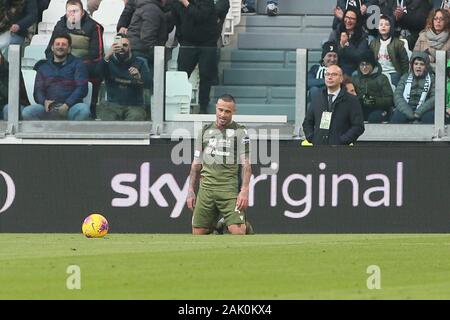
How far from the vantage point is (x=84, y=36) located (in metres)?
22.9

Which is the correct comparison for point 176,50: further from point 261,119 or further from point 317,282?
point 317,282

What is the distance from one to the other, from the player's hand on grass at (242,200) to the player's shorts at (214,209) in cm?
16

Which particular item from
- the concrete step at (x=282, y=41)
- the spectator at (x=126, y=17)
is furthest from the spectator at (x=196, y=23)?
the concrete step at (x=282, y=41)

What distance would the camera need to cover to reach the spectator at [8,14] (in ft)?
80.1

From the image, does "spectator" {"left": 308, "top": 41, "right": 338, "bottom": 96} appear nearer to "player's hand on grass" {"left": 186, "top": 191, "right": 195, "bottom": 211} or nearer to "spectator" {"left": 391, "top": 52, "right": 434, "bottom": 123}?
"spectator" {"left": 391, "top": 52, "right": 434, "bottom": 123}

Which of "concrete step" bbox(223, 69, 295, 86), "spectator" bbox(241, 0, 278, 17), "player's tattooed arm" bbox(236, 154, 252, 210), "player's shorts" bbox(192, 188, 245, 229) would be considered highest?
"spectator" bbox(241, 0, 278, 17)

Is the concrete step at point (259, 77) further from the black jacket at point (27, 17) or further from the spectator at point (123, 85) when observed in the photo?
the black jacket at point (27, 17)

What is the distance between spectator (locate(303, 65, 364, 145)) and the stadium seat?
2053mm

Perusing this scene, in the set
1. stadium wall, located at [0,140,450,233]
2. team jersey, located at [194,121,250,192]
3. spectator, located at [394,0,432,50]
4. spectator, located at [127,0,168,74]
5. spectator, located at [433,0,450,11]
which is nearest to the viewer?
team jersey, located at [194,121,250,192]

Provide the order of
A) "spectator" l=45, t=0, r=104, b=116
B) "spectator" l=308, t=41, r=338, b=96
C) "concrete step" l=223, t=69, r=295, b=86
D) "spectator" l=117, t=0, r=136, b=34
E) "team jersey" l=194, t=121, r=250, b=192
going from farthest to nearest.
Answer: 1. "spectator" l=117, t=0, r=136, b=34
2. "concrete step" l=223, t=69, r=295, b=86
3. "spectator" l=45, t=0, r=104, b=116
4. "spectator" l=308, t=41, r=338, b=96
5. "team jersey" l=194, t=121, r=250, b=192

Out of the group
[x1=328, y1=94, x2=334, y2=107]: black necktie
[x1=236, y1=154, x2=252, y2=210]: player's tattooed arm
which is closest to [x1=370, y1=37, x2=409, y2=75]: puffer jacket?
[x1=328, y1=94, x2=334, y2=107]: black necktie

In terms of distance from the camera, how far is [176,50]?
22062 mm

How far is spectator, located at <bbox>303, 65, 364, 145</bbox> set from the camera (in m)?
20.7
